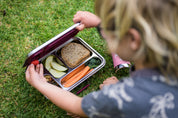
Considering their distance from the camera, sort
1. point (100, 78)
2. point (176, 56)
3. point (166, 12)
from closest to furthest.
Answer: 1. point (166, 12)
2. point (176, 56)
3. point (100, 78)

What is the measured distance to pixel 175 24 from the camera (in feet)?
2.52

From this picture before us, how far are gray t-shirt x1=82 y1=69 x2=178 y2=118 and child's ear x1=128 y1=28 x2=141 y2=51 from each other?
0.44ft

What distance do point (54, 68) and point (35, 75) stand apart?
259 millimetres

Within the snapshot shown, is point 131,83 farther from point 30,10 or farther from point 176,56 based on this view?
point 30,10

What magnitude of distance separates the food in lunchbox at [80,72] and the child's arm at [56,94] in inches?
10.7

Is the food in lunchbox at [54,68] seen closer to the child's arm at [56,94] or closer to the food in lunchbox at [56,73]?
the food in lunchbox at [56,73]

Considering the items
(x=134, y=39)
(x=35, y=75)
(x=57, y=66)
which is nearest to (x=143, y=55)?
(x=134, y=39)

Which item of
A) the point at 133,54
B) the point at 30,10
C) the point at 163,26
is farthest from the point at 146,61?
the point at 30,10

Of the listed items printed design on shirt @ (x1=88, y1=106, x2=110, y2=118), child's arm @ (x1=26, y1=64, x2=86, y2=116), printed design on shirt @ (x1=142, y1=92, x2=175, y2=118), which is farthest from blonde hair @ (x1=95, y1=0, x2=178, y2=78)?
child's arm @ (x1=26, y1=64, x2=86, y2=116)

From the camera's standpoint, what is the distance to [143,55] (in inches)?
34.0

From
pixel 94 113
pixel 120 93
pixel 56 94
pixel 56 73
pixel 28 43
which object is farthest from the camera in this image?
pixel 28 43

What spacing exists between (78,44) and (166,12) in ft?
3.69

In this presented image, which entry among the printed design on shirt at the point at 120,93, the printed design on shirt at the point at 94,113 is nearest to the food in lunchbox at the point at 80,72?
the printed design on shirt at the point at 94,113

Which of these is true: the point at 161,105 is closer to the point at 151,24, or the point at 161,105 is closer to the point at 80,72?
the point at 151,24
